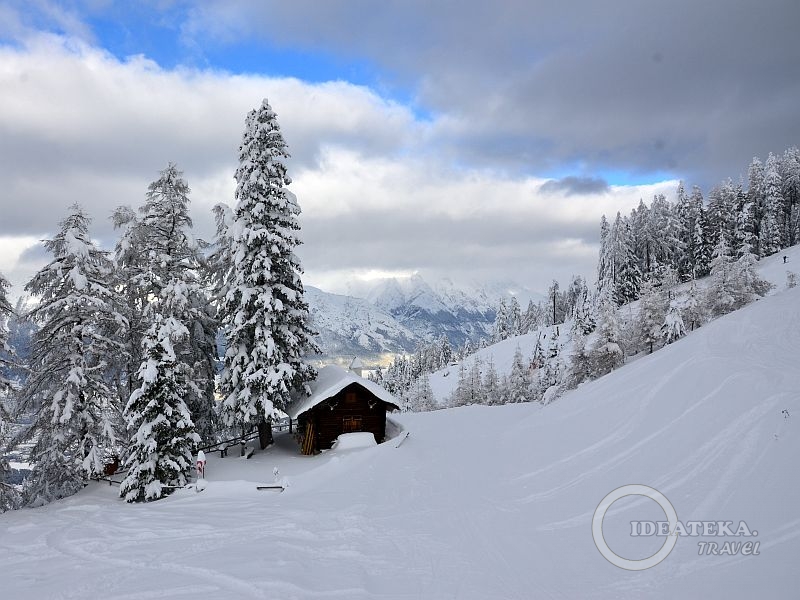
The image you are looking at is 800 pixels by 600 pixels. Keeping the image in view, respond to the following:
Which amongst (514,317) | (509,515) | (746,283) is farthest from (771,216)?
(509,515)

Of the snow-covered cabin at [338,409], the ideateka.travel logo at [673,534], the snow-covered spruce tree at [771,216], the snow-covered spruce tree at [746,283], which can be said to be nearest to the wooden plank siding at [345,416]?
the snow-covered cabin at [338,409]

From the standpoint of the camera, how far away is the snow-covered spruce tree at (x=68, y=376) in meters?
20.2

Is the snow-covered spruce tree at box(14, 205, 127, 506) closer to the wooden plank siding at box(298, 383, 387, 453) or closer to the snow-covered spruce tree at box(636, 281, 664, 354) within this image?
the wooden plank siding at box(298, 383, 387, 453)

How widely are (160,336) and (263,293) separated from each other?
5340 mm

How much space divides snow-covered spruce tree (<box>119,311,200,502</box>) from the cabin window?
364 inches

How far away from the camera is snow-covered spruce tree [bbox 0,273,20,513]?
1894cm

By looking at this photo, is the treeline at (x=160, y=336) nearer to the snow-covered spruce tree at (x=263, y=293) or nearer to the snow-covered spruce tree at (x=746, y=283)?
the snow-covered spruce tree at (x=263, y=293)

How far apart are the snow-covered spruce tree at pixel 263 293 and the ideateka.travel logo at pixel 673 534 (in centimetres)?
1669

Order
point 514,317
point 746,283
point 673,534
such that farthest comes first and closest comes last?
point 514,317
point 746,283
point 673,534

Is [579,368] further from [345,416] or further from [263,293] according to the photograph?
[263,293]

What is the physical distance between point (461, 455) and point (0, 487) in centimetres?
2013

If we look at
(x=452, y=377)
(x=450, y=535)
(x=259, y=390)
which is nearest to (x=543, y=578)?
(x=450, y=535)

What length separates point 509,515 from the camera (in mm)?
12992

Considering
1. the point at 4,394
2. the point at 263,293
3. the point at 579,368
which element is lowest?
the point at 579,368
